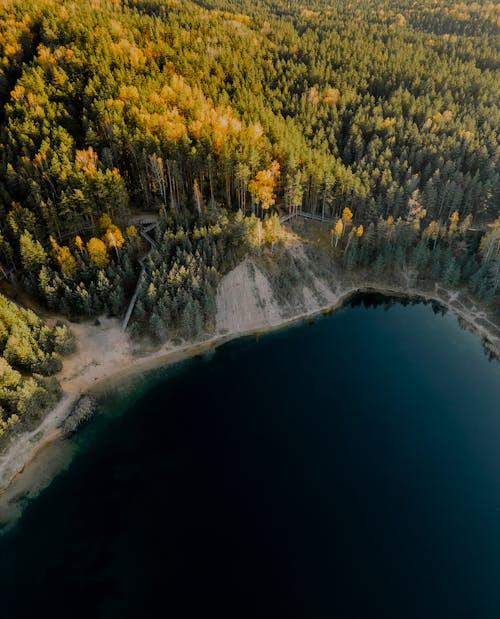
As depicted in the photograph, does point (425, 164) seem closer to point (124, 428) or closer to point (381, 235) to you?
point (381, 235)

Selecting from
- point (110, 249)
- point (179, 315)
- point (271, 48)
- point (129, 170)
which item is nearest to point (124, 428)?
point (179, 315)

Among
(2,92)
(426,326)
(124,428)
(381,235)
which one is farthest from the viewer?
(2,92)

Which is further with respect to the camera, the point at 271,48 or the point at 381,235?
the point at 271,48

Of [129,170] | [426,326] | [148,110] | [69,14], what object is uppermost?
[69,14]

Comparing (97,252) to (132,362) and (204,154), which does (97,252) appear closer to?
(132,362)

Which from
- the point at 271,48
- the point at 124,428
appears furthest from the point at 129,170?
the point at 271,48

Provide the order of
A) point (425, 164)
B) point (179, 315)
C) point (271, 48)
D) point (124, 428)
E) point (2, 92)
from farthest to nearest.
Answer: point (271, 48)
point (425, 164)
point (2, 92)
point (179, 315)
point (124, 428)

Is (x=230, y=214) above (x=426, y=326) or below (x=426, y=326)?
above
